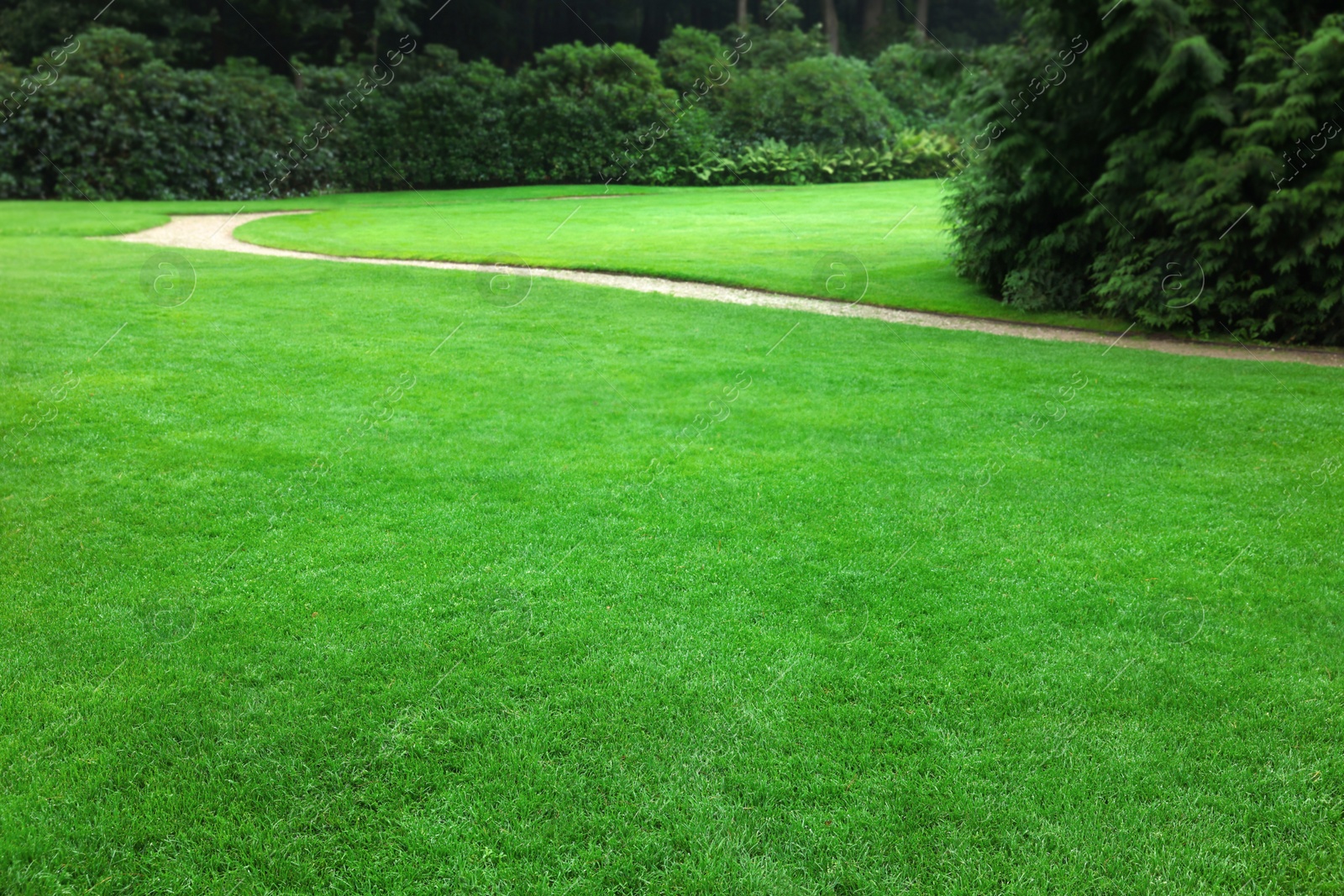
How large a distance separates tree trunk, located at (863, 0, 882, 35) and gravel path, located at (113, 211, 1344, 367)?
38.9 meters

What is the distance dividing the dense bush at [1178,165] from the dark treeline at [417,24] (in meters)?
14.8

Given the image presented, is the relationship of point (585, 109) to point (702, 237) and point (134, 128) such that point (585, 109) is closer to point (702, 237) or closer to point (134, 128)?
point (134, 128)

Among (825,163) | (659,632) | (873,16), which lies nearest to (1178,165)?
(659,632)

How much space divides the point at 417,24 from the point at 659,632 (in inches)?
1566

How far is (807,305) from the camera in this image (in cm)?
1282

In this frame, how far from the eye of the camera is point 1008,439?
7.07 m

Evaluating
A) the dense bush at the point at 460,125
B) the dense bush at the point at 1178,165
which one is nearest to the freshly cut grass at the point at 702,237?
the dense bush at the point at 1178,165

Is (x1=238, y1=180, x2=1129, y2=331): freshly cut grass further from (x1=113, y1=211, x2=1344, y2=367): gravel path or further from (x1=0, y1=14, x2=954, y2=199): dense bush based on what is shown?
(x1=0, y1=14, x2=954, y2=199): dense bush

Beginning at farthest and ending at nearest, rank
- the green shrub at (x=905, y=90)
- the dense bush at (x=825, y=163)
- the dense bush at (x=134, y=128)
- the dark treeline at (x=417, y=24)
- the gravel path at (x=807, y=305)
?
the green shrub at (x=905, y=90) < the dense bush at (x=825, y=163) < the dark treeline at (x=417, y=24) < the dense bush at (x=134, y=128) < the gravel path at (x=807, y=305)

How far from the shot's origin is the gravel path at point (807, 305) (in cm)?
1061

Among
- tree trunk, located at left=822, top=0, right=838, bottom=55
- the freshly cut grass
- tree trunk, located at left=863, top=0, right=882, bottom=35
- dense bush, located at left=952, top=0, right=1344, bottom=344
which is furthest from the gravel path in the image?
tree trunk, located at left=863, top=0, right=882, bottom=35

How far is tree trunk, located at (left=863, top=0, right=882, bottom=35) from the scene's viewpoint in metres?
46.7

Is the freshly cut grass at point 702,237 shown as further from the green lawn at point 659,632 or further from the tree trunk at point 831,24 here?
the tree trunk at point 831,24

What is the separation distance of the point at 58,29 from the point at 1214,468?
37227mm
